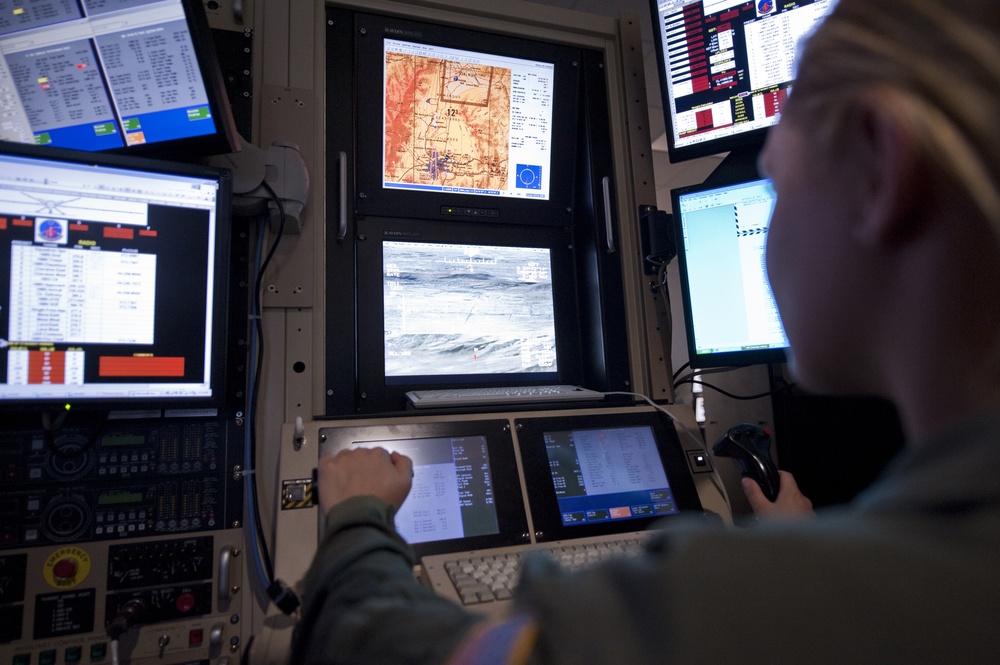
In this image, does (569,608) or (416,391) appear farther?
(416,391)

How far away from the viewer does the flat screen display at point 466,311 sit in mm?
1451

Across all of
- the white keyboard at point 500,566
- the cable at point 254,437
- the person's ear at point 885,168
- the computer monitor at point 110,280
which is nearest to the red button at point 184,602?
the cable at point 254,437

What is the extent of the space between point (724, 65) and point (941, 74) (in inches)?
48.3

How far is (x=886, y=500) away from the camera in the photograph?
0.34m

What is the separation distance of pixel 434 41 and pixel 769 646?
1.56m

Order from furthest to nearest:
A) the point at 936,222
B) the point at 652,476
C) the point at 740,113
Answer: the point at 740,113, the point at 652,476, the point at 936,222

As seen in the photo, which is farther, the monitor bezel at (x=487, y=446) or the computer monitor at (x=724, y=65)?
the computer monitor at (x=724, y=65)

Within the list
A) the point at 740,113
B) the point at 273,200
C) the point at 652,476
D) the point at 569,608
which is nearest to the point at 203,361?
the point at 273,200

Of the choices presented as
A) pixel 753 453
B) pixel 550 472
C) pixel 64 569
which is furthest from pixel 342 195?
pixel 753 453

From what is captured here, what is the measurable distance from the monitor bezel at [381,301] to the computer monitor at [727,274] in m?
0.32

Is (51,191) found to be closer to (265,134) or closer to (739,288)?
(265,134)

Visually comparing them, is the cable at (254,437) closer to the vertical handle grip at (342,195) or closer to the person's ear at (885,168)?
the vertical handle grip at (342,195)

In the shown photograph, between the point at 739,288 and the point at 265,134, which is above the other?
the point at 265,134

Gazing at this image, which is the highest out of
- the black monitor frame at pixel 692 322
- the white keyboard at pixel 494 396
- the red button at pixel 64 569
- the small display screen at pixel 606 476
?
the black monitor frame at pixel 692 322
